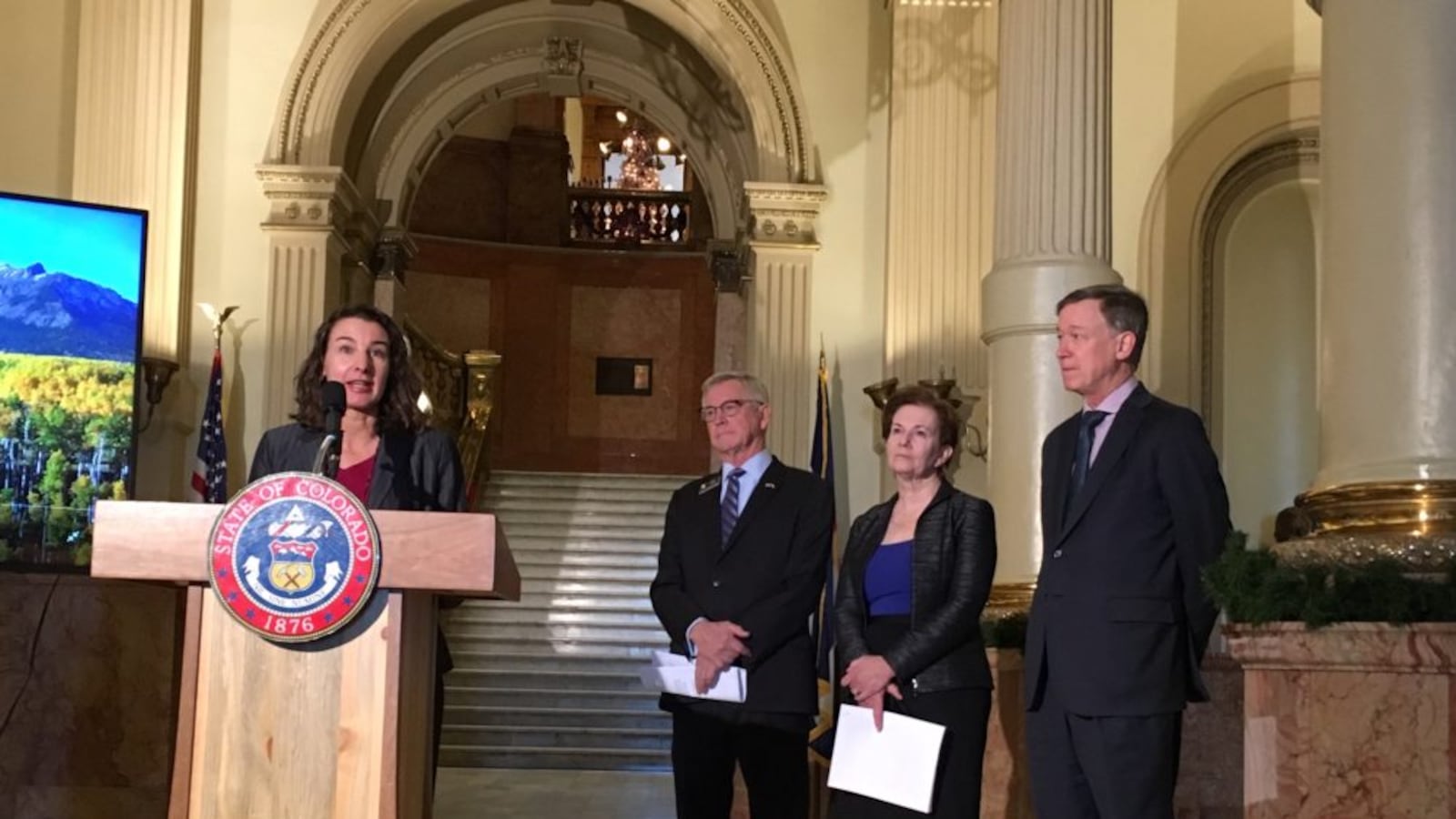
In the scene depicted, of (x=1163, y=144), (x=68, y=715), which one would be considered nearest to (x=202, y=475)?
(x=68, y=715)

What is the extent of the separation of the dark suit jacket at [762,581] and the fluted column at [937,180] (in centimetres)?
528

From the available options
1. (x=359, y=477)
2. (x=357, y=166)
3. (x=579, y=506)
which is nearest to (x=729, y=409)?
Result: (x=359, y=477)

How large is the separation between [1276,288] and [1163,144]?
0.99 m

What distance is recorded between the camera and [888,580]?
12.5ft

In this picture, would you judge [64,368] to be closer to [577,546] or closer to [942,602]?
[942,602]

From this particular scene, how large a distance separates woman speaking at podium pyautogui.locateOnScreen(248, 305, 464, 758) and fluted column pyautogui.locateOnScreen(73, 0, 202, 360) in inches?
251

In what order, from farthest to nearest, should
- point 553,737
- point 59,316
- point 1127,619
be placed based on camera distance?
point 553,737, point 59,316, point 1127,619

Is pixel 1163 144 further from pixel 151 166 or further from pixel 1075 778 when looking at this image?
pixel 1075 778

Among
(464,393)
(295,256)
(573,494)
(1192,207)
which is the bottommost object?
(573,494)

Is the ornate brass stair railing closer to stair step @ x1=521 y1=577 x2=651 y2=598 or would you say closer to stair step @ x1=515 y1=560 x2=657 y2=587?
stair step @ x1=515 y1=560 x2=657 y2=587

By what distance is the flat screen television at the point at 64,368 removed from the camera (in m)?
7.26

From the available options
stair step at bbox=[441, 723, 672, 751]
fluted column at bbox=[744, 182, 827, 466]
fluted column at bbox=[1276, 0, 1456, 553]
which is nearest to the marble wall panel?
fluted column at bbox=[1276, 0, 1456, 553]

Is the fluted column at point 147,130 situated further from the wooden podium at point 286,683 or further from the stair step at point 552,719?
the wooden podium at point 286,683

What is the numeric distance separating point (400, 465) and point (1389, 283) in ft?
7.60
